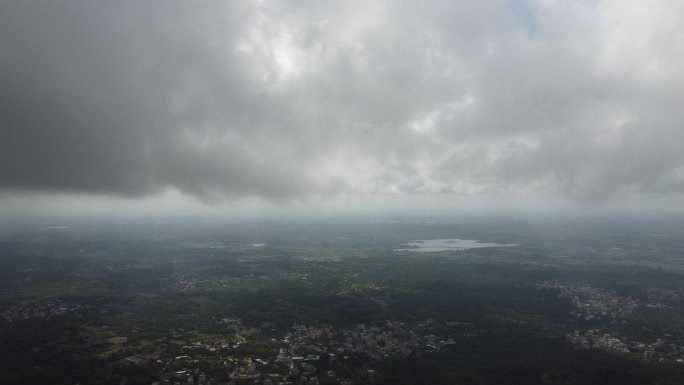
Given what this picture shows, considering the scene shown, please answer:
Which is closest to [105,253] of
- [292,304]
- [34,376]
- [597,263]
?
[292,304]

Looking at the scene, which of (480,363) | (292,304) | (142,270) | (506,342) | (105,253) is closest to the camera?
(480,363)

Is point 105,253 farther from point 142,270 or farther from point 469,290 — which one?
point 469,290

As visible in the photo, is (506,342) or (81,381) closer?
(81,381)

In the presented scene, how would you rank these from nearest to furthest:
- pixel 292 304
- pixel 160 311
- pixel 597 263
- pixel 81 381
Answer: pixel 81 381
pixel 160 311
pixel 292 304
pixel 597 263

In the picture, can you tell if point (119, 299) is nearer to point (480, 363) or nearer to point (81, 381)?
point (81, 381)

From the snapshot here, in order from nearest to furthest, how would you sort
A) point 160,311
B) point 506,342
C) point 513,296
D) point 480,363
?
point 480,363, point 506,342, point 160,311, point 513,296

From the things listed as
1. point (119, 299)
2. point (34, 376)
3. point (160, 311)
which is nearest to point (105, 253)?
point (119, 299)
